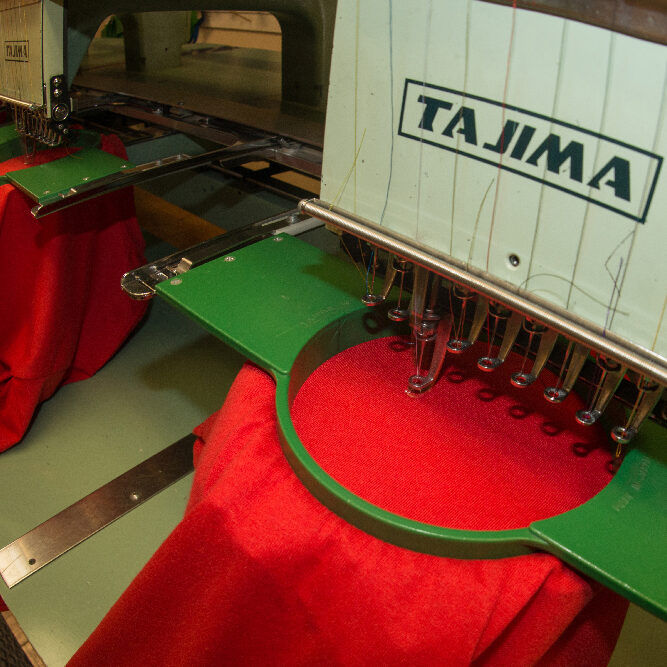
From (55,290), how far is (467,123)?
1017 millimetres

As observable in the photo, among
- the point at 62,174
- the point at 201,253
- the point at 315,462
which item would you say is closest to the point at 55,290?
the point at 62,174

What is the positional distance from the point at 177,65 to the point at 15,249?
1000 millimetres

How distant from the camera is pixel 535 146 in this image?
0.46 metres

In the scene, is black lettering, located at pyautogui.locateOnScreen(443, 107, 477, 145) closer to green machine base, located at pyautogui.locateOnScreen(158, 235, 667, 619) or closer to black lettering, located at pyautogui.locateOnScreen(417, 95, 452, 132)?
black lettering, located at pyautogui.locateOnScreen(417, 95, 452, 132)

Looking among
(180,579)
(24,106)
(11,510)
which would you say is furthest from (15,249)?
(180,579)

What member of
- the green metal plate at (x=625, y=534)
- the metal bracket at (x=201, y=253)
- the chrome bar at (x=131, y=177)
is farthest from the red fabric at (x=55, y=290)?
the green metal plate at (x=625, y=534)

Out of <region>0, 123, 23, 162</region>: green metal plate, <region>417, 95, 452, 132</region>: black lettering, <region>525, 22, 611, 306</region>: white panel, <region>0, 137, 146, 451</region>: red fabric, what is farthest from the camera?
<region>0, 123, 23, 162</region>: green metal plate

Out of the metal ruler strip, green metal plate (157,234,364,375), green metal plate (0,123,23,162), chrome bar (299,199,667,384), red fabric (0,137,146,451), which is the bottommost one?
the metal ruler strip

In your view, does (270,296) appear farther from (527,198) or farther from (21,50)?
(21,50)

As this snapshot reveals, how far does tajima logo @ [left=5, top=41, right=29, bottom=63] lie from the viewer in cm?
108

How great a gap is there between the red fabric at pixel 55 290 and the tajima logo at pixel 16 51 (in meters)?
0.19

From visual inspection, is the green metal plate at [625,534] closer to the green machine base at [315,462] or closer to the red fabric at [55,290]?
the green machine base at [315,462]

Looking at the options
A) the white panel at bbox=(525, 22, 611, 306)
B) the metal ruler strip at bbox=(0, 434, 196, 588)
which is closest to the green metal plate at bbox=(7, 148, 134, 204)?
the metal ruler strip at bbox=(0, 434, 196, 588)

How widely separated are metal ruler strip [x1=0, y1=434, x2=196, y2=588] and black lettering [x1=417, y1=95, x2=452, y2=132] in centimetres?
91
